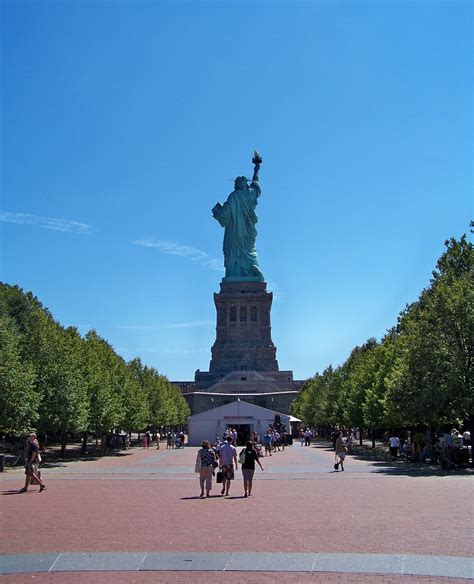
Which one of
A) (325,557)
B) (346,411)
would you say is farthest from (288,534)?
(346,411)

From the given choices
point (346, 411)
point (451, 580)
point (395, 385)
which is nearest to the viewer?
point (451, 580)

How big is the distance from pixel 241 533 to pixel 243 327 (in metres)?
105

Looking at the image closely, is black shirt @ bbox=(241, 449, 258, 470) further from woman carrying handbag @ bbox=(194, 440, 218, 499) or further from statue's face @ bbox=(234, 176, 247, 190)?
statue's face @ bbox=(234, 176, 247, 190)

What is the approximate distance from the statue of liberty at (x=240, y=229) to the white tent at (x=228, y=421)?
186 ft

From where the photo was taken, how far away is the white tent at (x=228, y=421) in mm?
66000

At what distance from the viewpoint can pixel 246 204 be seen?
123m

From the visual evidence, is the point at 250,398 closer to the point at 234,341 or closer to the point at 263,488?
the point at 234,341

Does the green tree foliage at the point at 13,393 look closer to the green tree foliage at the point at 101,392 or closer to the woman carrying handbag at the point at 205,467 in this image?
the green tree foliage at the point at 101,392

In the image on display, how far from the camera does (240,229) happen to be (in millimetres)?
123500

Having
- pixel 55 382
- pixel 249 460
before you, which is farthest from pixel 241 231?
pixel 249 460

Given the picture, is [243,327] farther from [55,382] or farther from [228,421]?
[55,382]

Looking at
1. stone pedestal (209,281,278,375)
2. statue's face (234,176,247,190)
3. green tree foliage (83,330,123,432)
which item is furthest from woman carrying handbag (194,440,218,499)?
statue's face (234,176,247,190)

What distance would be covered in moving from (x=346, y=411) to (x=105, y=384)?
808 inches

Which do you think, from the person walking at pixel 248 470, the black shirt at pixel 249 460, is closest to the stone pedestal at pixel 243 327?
the black shirt at pixel 249 460
